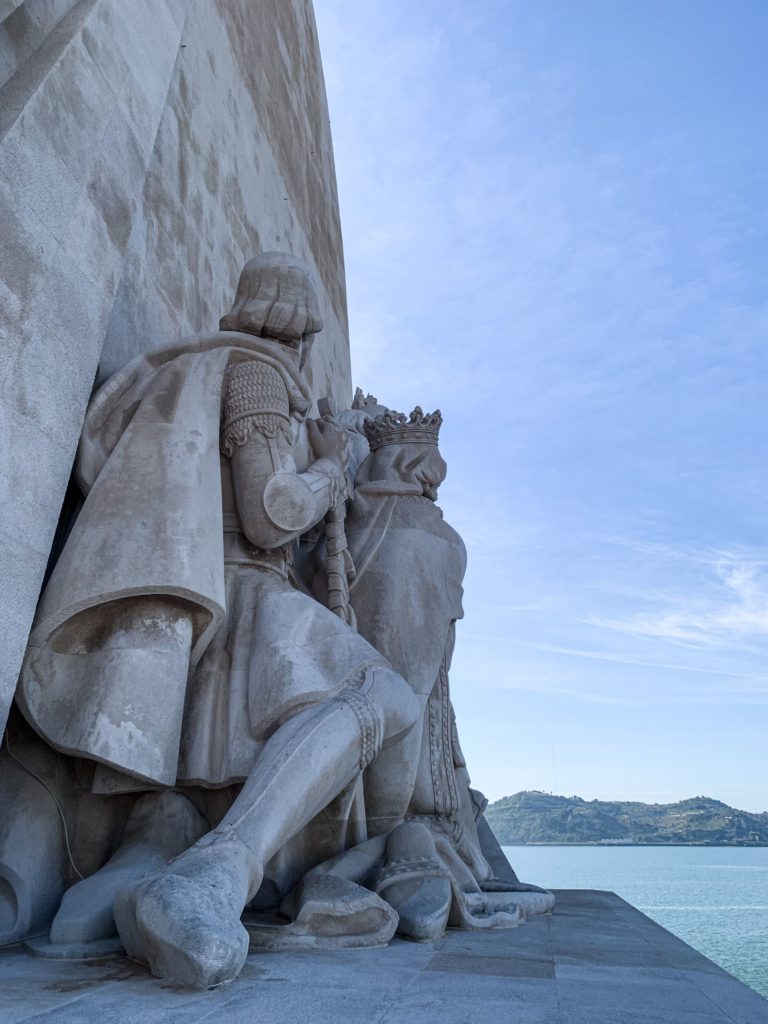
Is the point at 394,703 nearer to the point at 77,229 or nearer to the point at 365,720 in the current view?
the point at 365,720

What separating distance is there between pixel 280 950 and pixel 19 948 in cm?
54

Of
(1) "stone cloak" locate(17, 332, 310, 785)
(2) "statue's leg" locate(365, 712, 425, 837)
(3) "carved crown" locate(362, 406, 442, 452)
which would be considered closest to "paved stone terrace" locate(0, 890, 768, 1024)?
(1) "stone cloak" locate(17, 332, 310, 785)

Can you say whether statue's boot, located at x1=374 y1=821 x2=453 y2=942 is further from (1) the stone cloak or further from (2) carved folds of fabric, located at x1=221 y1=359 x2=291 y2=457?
(2) carved folds of fabric, located at x1=221 y1=359 x2=291 y2=457

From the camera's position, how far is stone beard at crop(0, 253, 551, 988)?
178 centimetres

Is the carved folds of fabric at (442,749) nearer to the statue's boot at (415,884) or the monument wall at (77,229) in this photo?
the statue's boot at (415,884)

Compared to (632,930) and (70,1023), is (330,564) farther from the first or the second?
(70,1023)

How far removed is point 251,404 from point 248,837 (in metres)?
1.19

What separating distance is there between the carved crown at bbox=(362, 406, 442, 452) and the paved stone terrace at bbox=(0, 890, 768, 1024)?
1853 mm

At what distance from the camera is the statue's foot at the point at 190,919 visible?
1375 mm

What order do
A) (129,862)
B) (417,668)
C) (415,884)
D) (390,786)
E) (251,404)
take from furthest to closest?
(417,668) < (390,786) < (251,404) < (415,884) < (129,862)

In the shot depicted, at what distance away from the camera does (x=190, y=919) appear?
1405 millimetres

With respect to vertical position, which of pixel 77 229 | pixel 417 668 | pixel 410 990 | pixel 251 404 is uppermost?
pixel 77 229

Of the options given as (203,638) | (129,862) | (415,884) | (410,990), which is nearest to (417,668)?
(415,884)

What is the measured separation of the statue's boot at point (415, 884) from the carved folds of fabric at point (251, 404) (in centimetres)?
117
